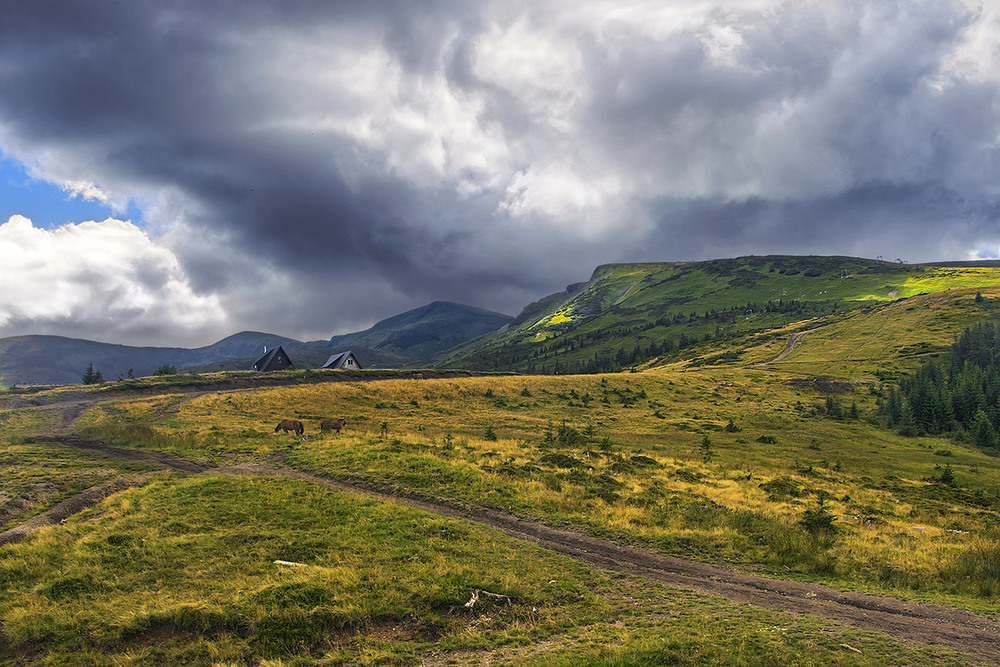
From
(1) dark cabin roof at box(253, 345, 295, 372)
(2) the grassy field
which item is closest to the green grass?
(2) the grassy field

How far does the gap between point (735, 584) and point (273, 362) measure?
9248 centimetres

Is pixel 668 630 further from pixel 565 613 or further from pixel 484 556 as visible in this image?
pixel 484 556

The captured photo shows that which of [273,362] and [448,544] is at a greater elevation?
[273,362]

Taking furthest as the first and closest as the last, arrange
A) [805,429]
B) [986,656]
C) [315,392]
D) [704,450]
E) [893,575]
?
[315,392], [805,429], [704,450], [893,575], [986,656]

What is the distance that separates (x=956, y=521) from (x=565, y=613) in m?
25.8

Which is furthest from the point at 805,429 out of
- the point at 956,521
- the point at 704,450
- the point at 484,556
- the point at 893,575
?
the point at 484,556

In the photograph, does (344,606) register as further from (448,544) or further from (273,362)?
(273,362)

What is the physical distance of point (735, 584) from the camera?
14188mm

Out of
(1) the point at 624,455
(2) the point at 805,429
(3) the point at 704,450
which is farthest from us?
(2) the point at 805,429

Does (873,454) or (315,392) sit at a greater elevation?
(315,392)

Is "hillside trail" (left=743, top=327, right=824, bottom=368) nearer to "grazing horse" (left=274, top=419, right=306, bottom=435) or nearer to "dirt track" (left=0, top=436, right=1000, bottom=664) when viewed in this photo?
"grazing horse" (left=274, top=419, right=306, bottom=435)

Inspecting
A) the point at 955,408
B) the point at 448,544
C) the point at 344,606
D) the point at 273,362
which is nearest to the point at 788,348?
the point at 955,408

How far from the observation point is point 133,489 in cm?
1939

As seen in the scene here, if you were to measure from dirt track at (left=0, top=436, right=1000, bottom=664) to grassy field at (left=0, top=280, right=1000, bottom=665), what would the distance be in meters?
0.89
